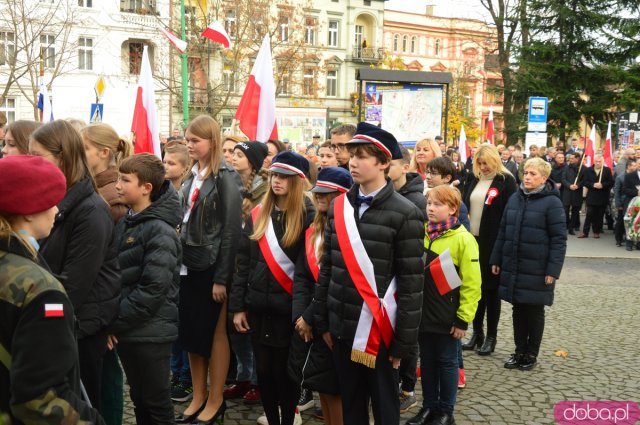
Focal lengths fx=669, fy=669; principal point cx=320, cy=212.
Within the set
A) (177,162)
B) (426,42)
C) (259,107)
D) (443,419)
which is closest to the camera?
(443,419)

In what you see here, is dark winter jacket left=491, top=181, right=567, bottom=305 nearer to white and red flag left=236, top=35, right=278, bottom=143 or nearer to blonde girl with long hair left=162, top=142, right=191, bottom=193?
white and red flag left=236, top=35, right=278, bottom=143

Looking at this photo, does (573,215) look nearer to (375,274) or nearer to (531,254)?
(531,254)

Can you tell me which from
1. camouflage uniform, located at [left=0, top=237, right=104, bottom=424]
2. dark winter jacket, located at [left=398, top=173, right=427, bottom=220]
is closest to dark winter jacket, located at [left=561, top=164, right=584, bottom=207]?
dark winter jacket, located at [left=398, top=173, right=427, bottom=220]

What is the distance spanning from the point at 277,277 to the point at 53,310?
2307 millimetres

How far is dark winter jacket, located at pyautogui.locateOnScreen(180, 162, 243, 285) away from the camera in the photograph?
4.75 m

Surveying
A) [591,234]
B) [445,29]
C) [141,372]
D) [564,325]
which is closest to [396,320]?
[141,372]

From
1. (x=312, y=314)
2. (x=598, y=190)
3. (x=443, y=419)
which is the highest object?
(x=312, y=314)

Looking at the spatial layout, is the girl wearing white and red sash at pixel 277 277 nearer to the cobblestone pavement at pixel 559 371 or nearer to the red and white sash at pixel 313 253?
the red and white sash at pixel 313 253

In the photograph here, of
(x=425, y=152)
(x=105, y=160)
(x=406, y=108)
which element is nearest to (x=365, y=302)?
(x=105, y=160)

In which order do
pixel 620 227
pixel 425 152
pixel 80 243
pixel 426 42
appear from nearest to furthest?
pixel 80 243 → pixel 425 152 → pixel 620 227 → pixel 426 42

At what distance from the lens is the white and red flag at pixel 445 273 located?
4.73m

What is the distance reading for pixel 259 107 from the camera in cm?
649

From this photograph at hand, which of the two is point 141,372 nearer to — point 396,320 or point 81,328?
point 81,328

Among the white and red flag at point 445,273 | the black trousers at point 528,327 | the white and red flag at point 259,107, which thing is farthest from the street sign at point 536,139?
the white and red flag at point 445,273
